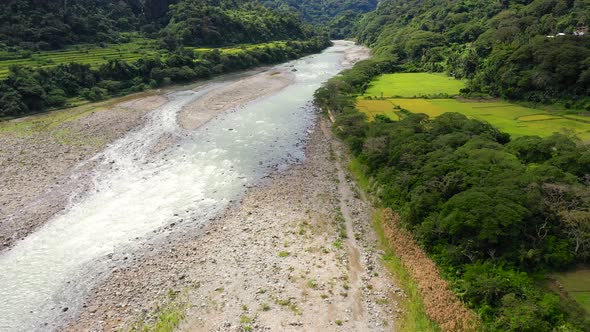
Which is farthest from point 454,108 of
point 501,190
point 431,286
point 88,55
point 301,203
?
point 88,55

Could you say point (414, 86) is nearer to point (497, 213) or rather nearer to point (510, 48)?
point (510, 48)

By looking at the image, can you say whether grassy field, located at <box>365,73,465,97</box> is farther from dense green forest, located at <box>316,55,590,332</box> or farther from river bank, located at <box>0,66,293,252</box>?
dense green forest, located at <box>316,55,590,332</box>

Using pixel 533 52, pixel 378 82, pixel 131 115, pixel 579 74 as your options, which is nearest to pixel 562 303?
pixel 579 74

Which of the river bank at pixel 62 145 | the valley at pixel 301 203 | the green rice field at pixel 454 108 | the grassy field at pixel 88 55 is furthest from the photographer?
the grassy field at pixel 88 55

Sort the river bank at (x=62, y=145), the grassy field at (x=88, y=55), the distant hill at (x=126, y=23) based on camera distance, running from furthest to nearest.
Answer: the distant hill at (x=126, y=23)
the grassy field at (x=88, y=55)
the river bank at (x=62, y=145)

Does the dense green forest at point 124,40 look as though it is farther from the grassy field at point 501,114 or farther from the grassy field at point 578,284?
the grassy field at point 578,284

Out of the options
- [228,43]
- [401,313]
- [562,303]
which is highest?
[228,43]

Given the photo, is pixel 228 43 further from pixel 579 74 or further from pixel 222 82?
pixel 579 74

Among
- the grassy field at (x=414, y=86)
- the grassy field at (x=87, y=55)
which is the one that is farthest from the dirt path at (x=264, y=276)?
the grassy field at (x=87, y=55)
